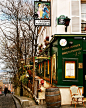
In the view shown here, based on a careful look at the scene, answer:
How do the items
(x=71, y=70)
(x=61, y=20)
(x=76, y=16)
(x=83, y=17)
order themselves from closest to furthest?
(x=71, y=70), (x=61, y=20), (x=76, y=16), (x=83, y=17)

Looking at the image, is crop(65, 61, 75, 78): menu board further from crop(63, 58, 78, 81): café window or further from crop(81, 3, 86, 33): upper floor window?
crop(81, 3, 86, 33): upper floor window

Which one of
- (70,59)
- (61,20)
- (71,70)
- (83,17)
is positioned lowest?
(71,70)

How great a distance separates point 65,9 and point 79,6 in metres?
0.92

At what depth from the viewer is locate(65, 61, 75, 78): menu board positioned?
10.9 meters

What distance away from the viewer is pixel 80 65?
10.9 m

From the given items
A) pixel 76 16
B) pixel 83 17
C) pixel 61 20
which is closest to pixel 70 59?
pixel 61 20

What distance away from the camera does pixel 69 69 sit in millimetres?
10984

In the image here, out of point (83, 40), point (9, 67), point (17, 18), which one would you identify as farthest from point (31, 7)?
point (83, 40)

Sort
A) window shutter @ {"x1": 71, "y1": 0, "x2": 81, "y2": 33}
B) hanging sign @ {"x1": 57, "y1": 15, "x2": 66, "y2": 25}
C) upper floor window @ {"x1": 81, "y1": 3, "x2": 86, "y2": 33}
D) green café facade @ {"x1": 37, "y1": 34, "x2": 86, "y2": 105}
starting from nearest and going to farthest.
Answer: green café facade @ {"x1": 37, "y1": 34, "x2": 86, "y2": 105}, hanging sign @ {"x1": 57, "y1": 15, "x2": 66, "y2": 25}, window shutter @ {"x1": 71, "y1": 0, "x2": 81, "y2": 33}, upper floor window @ {"x1": 81, "y1": 3, "x2": 86, "y2": 33}

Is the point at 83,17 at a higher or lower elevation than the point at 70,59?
higher

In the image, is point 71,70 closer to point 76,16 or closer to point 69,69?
point 69,69

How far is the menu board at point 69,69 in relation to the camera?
35.9ft

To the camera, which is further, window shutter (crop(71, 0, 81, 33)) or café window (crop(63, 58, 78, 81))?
window shutter (crop(71, 0, 81, 33))

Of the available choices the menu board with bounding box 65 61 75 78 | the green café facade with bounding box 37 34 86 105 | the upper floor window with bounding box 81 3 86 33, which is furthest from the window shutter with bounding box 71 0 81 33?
the menu board with bounding box 65 61 75 78
